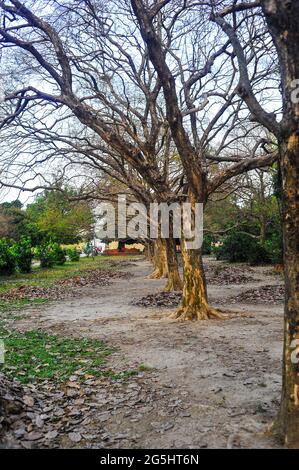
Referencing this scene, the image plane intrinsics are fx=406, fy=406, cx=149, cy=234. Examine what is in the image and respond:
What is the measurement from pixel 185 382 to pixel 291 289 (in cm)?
224

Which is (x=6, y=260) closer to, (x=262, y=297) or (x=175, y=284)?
(x=175, y=284)

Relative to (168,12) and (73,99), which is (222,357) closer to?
(73,99)

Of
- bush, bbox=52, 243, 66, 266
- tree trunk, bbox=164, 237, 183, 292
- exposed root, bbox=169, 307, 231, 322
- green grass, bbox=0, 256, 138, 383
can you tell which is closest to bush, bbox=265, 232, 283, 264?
tree trunk, bbox=164, 237, 183, 292

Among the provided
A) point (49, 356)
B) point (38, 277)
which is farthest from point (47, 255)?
point (49, 356)

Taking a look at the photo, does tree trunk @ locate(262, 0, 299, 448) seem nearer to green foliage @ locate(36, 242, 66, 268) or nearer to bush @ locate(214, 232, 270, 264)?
bush @ locate(214, 232, 270, 264)

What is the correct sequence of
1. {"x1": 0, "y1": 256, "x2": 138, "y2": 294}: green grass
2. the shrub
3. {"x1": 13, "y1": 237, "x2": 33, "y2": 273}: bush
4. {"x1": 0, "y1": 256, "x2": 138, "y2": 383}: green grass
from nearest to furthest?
{"x1": 0, "y1": 256, "x2": 138, "y2": 383}: green grass → {"x1": 0, "y1": 256, "x2": 138, "y2": 294}: green grass → {"x1": 13, "y1": 237, "x2": 33, "y2": 273}: bush → the shrub

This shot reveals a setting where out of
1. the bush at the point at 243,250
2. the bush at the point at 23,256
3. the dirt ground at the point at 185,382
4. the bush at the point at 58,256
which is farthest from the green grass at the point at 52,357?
the bush at the point at 58,256

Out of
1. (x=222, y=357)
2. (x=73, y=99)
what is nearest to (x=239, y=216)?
(x=73, y=99)

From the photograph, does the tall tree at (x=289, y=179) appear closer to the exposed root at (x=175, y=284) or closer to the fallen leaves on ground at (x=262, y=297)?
the fallen leaves on ground at (x=262, y=297)

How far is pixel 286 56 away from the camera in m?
3.21

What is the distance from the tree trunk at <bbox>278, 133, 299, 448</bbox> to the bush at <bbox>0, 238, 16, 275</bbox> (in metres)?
21.2

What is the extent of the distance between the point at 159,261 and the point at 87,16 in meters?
12.9

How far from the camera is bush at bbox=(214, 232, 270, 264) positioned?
2589 centimetres

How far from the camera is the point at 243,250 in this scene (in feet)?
91.7
